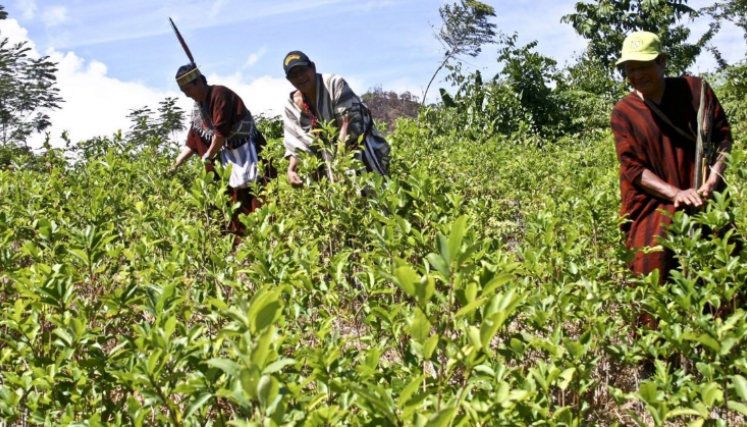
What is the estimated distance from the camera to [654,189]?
138 inches

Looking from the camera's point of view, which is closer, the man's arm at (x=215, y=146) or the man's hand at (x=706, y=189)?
the man's hand at (x=706, y=189)

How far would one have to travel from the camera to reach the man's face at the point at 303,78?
16.1 ft

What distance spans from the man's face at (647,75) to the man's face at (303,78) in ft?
7.67

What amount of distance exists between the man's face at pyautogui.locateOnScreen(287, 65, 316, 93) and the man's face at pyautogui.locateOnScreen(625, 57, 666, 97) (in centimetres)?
234

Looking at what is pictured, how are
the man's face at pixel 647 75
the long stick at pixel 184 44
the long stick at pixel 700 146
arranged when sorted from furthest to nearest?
the long stick at pixel 184 44 < the man's face at pixel 647 75 < the long stick at pixel 700 146

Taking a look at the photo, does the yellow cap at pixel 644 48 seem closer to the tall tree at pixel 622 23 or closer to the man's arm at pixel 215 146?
the man's arm at pixel 215 146

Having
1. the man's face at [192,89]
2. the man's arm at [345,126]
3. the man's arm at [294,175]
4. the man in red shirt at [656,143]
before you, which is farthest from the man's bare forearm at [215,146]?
the man in red shirt at [656,143]

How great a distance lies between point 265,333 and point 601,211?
2.54m

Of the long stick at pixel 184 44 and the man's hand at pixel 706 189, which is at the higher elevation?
the long stick at pixel 184 44

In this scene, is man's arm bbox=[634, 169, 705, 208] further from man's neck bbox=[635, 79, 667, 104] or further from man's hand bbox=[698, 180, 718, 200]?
man's neck bbox=[635, 79, 667, 104]

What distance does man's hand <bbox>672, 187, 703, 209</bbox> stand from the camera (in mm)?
3277

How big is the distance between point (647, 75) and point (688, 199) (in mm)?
706

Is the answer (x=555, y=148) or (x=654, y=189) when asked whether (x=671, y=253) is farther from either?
(x=555, y=148)

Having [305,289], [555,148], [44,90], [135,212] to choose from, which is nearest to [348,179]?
[135,212]
